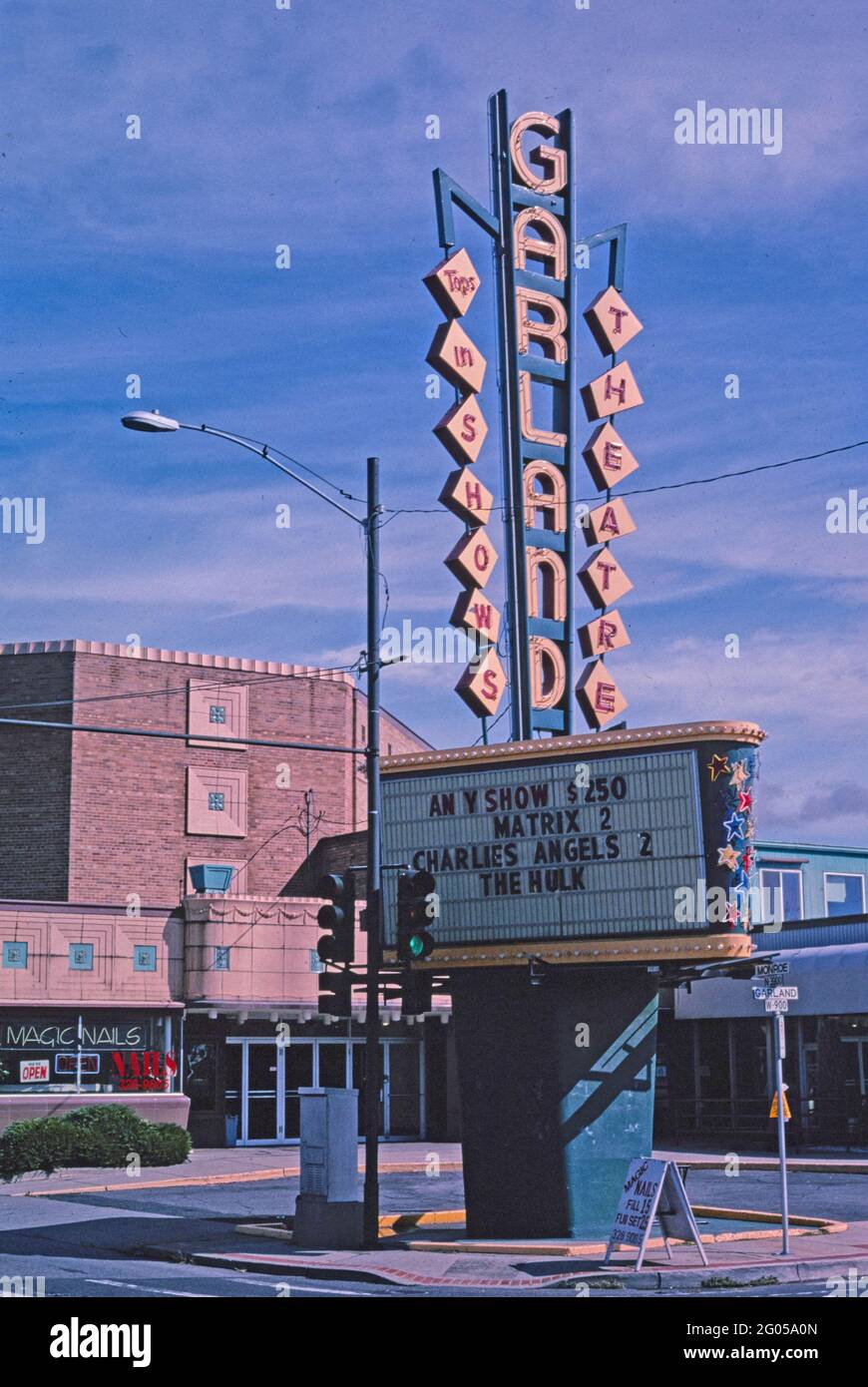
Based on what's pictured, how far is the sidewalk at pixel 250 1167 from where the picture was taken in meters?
31.6

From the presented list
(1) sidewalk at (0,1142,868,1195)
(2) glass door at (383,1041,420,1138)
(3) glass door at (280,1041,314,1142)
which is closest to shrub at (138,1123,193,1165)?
(1) sidewalk at (0,1142,868,1195)

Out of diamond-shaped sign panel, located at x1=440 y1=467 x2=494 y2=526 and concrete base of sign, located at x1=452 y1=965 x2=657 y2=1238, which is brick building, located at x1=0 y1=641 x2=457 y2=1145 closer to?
diamond-shaped sign panel, located at x1=440 y1=467 x2=494 y2=526

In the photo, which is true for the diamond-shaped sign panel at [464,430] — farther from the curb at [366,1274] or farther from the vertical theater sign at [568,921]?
→ the curb at [366,1274]

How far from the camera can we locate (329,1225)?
2122 cm

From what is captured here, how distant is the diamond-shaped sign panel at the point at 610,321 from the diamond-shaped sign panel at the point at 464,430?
3.78 m

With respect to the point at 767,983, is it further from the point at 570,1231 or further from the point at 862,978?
the point at 862,978

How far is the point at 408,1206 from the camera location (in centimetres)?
2617

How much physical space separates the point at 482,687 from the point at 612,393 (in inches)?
258

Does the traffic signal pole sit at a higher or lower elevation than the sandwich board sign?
higher

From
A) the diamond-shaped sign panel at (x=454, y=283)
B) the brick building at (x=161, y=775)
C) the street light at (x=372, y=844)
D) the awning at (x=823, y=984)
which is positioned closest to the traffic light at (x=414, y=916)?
the street light at (x=372, y=844)

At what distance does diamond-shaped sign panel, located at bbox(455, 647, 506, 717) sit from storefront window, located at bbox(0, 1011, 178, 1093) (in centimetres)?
1564

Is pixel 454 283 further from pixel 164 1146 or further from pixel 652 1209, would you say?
pixel 164 1146

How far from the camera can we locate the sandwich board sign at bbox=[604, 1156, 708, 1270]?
1862 cm

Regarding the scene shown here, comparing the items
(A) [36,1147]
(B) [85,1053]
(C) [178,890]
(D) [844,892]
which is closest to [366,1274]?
(A) [36,1147]
